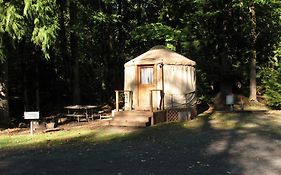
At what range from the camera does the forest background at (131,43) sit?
56.4 ft

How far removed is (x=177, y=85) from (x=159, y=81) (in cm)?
98

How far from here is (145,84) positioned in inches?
713

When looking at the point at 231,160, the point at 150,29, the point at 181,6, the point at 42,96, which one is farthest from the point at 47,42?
the point at 42,96

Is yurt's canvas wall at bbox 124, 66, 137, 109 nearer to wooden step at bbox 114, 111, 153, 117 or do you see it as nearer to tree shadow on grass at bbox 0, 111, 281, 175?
wooden step at bbox 114, 111, 153, 117

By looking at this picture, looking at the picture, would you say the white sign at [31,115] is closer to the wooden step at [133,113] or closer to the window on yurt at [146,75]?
the wooden step at [133,113]

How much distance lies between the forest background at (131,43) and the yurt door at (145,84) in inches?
151

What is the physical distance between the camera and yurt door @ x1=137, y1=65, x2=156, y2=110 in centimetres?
1798

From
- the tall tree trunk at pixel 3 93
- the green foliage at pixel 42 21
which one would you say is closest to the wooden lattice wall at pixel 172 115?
the green foliage at pixel 42 21

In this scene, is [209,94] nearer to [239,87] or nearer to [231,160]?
[239,87]

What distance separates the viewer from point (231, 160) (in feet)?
30.6

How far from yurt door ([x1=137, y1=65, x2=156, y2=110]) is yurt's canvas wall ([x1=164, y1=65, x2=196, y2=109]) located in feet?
1.91

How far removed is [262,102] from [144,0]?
10.3m

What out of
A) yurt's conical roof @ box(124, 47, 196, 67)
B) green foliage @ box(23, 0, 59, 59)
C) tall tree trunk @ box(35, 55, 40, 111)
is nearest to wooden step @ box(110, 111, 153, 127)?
yurt's conical roof @ box(124, 47, 196, 67)

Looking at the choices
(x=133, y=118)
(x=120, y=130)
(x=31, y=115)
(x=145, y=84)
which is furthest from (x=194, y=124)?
(x=31, y=115)
